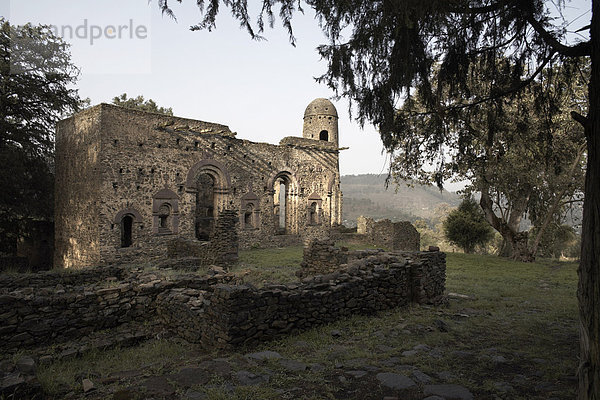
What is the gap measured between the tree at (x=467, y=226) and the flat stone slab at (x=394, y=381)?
23654 millimetres

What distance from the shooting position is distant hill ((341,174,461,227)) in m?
110

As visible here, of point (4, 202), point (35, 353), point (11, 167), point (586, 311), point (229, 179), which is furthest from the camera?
point (229, 179)

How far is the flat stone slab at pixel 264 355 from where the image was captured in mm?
4758

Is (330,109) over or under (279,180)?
over

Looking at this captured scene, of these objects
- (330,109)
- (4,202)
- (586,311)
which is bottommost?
(586,311)

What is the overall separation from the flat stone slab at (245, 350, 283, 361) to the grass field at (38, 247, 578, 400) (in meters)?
0.16

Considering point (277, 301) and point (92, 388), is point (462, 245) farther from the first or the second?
point (92, 388)

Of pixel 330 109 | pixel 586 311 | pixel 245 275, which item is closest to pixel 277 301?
pixel 586 311

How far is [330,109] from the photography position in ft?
91.2

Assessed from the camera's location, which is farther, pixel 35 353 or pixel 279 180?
pixel 279 180

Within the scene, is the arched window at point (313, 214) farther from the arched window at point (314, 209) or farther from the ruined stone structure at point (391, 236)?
the ruined stone structure at point (391, 236)

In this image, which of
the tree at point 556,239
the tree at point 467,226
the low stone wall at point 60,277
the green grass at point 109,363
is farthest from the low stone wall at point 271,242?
the tree at point 556,239

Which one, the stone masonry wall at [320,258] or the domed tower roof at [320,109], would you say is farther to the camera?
the domed tower roof at [320,109]

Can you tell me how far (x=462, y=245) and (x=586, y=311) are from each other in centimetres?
2521
